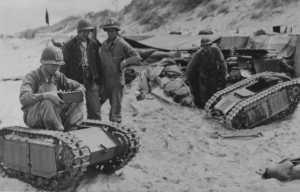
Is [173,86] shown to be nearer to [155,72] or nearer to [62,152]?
[155,72]

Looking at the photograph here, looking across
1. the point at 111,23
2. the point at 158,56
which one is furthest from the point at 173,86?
the point at 158,56

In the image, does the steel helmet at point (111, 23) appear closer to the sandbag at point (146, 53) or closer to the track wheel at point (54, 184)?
the track wheel at point (54, 184)

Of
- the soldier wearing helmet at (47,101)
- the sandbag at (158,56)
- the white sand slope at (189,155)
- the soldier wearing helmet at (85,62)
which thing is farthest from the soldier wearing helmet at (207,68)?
the soldier wearing helmet at (47,101)

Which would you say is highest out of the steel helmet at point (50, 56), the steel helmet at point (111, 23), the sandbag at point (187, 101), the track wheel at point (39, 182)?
the steel helmet at point (111, 23)

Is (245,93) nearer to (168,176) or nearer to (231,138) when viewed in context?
(231,138)

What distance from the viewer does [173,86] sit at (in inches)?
452

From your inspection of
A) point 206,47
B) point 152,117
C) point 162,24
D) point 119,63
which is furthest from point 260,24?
point 119,63

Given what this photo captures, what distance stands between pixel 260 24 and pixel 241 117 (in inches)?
572

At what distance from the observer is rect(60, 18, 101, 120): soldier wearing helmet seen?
7543 millimetres

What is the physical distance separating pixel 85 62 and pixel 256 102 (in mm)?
3688

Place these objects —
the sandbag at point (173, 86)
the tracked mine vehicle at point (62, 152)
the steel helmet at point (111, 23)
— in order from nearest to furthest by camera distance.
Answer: the tracked mine vehicle at point (62, 152) → the steel helmet at point (111, 23) → the sandbag at point (173, 86)

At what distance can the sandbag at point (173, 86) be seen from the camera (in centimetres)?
1140

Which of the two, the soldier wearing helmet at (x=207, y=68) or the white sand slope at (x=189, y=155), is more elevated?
the soldier wearing helmet at (x=207, y=68)

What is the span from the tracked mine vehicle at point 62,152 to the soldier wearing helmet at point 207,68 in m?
5.27
